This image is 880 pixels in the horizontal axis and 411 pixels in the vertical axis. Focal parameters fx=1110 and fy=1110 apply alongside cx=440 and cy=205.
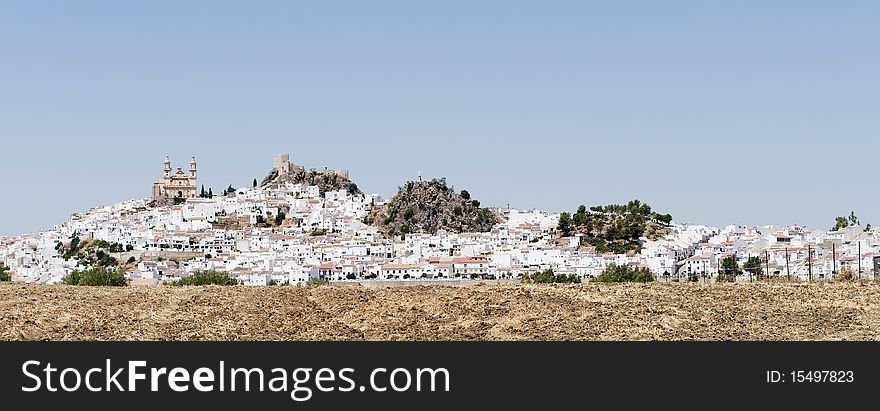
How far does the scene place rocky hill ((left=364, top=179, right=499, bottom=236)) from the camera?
596ft

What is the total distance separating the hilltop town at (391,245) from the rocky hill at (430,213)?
1.00 ft

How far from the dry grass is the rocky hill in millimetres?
160021

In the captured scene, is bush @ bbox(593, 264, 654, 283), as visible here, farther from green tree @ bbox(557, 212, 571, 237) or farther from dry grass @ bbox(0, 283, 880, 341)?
green tree @ bbox(557, 212, 571, 237)

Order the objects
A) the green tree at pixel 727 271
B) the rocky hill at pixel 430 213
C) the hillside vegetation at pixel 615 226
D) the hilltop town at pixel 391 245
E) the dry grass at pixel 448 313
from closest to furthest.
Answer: the dry grass at pixel 448 313 < the green tree at pixel 727 271 < the hilltop town at pixel 391 245 < the hillside vegetation at pixel 615 226 < the rocky hill at pixel 430 213

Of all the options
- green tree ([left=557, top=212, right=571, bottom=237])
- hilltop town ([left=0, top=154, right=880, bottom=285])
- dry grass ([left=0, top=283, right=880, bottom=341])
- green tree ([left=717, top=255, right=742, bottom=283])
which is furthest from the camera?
green tree ([left=557, top=212, right=571, bottom=237])

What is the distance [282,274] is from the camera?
117 metres

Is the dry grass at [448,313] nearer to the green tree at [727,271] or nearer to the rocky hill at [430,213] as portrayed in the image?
the green tree at [727,271]

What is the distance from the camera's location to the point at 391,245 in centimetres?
15188

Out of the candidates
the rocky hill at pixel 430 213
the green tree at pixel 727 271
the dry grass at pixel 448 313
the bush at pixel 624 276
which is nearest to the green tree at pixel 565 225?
the rocky hill at pixel 430 213

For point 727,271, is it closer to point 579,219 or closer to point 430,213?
point 579,219

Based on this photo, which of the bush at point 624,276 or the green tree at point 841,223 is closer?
the bush at point 624,276

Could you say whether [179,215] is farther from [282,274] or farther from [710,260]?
[710,260]

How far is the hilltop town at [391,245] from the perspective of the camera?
116m

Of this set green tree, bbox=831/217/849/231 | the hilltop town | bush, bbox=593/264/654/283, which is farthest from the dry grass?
green tree, bbox=831/217/849/231
